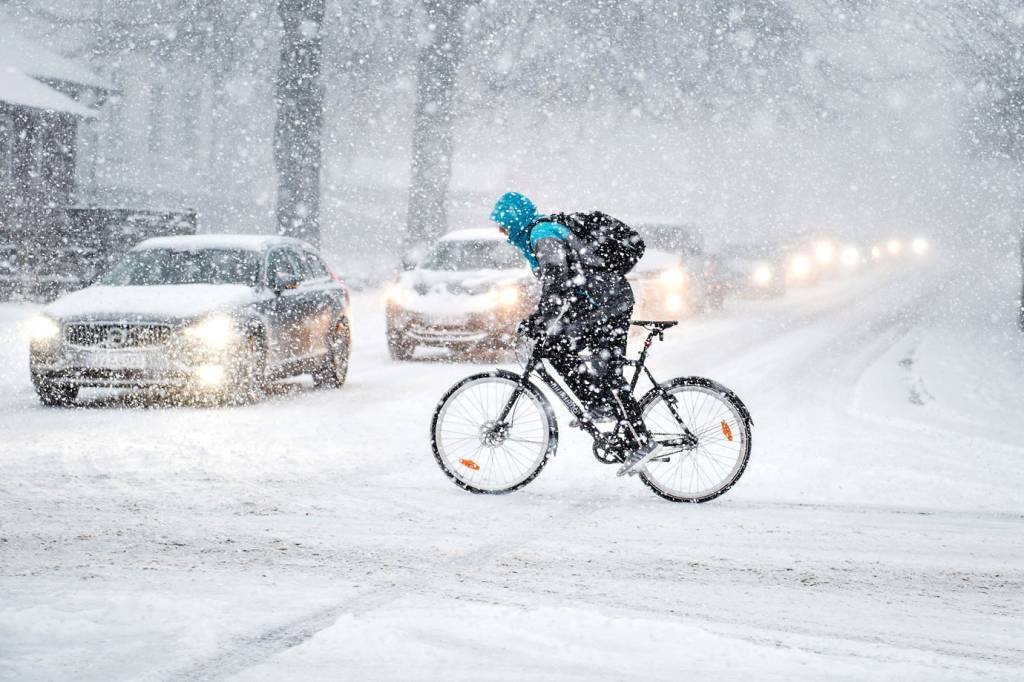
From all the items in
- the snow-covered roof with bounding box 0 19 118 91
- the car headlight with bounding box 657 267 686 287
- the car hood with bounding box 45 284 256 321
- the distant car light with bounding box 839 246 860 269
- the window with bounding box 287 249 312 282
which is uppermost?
the snow-covered roof with bounding box 0 19 118 91

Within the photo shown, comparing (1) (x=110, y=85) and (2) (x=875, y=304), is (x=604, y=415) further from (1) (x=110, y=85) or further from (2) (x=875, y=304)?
(1) (x=110, y=85)

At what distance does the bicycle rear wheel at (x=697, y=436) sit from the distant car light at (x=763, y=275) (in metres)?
26.4

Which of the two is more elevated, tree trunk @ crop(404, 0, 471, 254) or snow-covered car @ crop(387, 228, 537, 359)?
tree trunk @ crop(404, 0, 471, 254)

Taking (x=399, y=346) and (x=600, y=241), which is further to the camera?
(x=399, y=346)

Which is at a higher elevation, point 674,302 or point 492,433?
point 674,302

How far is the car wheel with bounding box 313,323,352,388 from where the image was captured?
41.1 feet

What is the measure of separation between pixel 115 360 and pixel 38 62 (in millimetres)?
28659

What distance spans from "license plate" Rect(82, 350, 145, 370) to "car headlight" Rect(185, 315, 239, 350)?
1.57 feet

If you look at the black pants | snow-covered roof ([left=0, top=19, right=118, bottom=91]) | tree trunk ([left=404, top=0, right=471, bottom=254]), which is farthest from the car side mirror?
snow-covered roof ([left=0, top=19, right=118, bottom=91])

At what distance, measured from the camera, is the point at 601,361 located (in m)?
6.48

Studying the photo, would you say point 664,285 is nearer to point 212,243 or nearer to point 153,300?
point 212,243

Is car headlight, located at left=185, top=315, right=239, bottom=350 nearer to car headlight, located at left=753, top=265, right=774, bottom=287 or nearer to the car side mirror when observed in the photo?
the car side mirror

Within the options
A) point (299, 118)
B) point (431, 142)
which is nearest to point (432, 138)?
point (431, 142)

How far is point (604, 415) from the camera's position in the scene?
6508 mm
